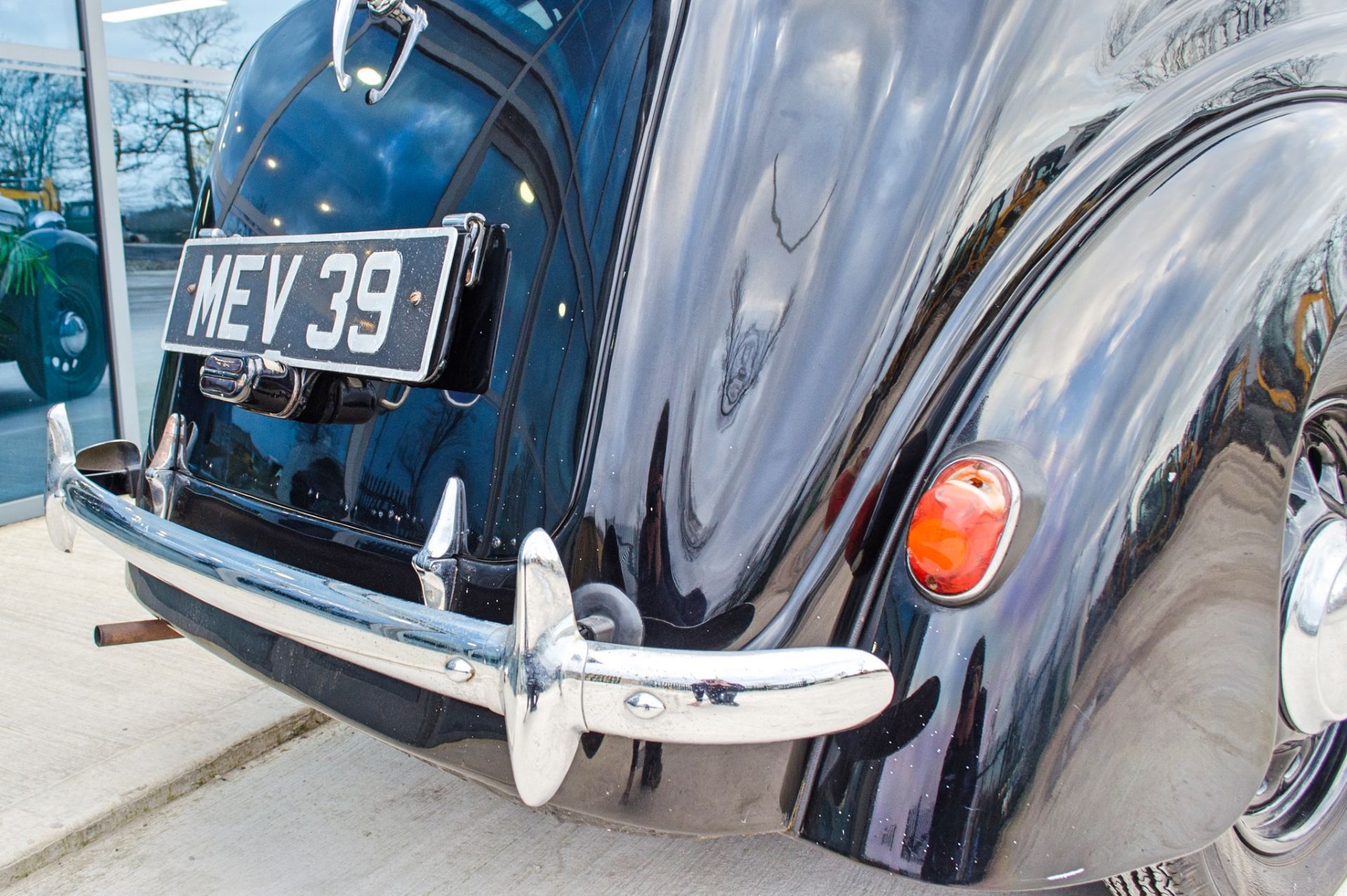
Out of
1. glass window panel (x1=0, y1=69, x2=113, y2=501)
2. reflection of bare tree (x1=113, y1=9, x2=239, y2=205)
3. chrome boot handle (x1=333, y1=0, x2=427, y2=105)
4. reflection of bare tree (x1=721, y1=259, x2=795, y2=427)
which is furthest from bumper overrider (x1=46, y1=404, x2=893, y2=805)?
reflection of bare tree (x1=113, y1=9, x2=239, y2=205)

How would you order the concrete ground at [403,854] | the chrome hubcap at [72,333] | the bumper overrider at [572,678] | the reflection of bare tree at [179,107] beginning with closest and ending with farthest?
the bumper overrider at [572,678], the concrete ground at [403,854], the chrome hubcap at [72,333], the reflection of bare tree at [179,107]

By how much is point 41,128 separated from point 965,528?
449 cm

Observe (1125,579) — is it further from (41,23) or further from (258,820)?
(41,23)

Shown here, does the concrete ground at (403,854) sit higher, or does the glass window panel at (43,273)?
the glass window panel at (43,273)

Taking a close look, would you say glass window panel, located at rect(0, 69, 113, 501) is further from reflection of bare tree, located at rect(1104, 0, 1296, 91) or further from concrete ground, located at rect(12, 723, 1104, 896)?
reflection of bare tree, located at rect(1104, 0, 1296, 91)

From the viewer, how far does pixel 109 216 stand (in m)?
4.41

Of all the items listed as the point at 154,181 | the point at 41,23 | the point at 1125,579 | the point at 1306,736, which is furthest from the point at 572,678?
the point at 154,181

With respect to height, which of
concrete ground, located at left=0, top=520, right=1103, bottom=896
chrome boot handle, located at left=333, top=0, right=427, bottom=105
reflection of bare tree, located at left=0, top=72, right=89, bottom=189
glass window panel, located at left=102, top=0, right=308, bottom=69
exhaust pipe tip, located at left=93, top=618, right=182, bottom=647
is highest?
glass window panel, located at left=102, top=0, right=308, bottom=69

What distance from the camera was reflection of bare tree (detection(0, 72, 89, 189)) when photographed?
4.01 metres

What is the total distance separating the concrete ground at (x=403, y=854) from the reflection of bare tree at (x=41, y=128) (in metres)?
3.13

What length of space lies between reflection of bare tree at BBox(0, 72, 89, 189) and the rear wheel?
461 cm

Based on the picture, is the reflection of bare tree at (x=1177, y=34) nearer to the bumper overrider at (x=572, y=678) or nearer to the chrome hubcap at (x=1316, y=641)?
the chrome hubcap at (x=1316, y=641)

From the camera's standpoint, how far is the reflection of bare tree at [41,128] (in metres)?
4.01

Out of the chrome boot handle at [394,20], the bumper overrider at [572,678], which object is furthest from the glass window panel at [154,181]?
the bumper overrider at [572,678]
